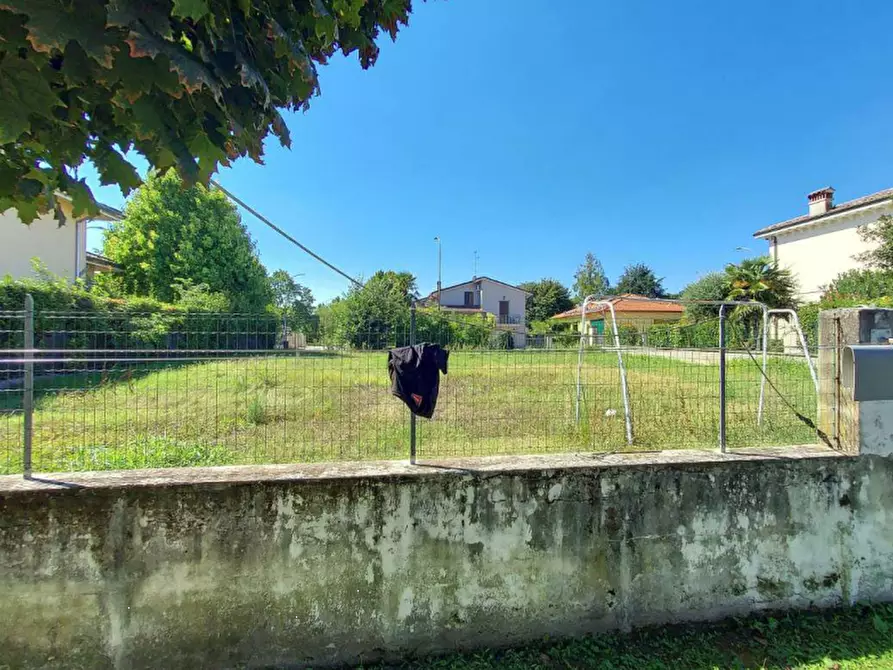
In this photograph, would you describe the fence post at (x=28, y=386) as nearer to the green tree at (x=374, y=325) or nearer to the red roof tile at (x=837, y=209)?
the green tree at (x=374, y=325)

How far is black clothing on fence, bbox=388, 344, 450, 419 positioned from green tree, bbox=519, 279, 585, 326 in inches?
1973

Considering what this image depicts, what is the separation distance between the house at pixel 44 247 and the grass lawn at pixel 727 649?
15.5 m

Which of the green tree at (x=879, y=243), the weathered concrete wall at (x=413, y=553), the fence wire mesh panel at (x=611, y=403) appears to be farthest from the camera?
the green tree at (x=879, y=243)

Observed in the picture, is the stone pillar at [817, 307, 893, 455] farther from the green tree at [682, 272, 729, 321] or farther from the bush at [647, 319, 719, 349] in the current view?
the green tree at [682, 272, 729, 321]

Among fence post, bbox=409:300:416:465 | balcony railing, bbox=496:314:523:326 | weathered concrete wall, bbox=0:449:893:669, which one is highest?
balcony railing, bbox=496:314:523:326

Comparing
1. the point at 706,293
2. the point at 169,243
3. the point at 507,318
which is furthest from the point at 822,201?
the point at 169,243

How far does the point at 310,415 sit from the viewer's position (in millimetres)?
6098

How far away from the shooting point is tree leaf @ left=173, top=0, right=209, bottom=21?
1453 millimetres

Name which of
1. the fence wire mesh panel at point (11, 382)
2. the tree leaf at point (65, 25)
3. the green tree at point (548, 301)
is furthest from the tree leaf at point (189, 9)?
the green tree at point (548, 301)

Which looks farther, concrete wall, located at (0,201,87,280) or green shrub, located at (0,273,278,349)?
concrete wall, located at (0,201,87,280)

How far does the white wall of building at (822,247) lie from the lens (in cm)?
2173

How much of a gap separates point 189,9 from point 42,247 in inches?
799

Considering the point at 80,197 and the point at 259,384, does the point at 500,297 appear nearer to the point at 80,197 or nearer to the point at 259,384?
the point at 259,384

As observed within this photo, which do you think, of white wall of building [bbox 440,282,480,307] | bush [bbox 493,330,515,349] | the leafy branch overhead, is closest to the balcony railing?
white wall of building [bbox 440,282,480,307]
